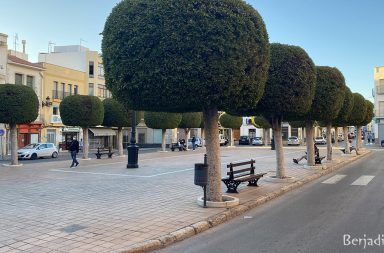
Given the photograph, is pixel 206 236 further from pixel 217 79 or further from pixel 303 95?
pixel 303 95

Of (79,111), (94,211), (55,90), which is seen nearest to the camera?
(94,211)

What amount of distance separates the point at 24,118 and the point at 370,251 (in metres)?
18.3

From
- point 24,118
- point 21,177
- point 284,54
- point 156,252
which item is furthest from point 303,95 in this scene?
point 24,118

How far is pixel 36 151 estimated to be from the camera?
96.6 feet

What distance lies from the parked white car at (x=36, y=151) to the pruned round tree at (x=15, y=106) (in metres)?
8.67

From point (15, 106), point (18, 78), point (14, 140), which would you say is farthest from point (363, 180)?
point (18, 78)

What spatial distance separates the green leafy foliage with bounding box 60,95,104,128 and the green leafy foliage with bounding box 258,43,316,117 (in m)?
14.4

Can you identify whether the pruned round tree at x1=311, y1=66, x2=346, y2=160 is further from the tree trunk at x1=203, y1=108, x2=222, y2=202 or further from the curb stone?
the tree trunk at x1=203, y1=108, x2=222, y2=202

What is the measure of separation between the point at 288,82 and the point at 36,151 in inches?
929

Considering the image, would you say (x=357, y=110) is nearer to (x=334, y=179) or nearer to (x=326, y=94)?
(x=326, y=94)

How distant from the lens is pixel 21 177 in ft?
47.8

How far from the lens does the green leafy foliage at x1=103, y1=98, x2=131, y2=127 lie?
1056 inches

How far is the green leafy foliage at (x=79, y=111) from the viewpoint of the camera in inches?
930

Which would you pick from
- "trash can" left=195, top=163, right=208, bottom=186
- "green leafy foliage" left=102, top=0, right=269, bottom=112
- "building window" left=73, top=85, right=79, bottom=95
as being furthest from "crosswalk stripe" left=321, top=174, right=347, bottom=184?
"building window" left=73, top=85, right=79, bottom=95
